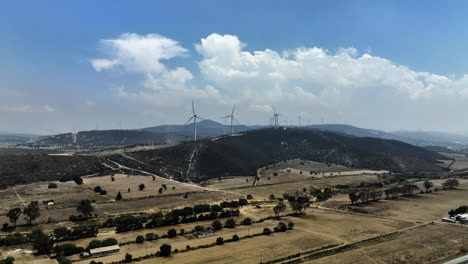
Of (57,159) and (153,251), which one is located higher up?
(57,159)

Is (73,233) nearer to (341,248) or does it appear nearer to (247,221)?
(247,221)

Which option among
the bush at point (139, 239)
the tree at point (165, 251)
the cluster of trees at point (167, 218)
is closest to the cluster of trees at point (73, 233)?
the cluster of trees at point (167, 218)

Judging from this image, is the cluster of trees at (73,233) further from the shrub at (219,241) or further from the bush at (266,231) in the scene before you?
the bush at (266,231)

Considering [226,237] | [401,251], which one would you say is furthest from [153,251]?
[401,251]

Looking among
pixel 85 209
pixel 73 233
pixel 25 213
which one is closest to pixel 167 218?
pixel 73 233

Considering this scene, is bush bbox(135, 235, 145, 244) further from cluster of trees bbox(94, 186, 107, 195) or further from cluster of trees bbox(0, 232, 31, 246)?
cluster of trees bbox(94, 186, 107, 195)

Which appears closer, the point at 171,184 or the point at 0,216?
the point at 0,216

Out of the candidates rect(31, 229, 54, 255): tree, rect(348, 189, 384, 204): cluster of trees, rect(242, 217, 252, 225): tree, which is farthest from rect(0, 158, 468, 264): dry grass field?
rect(348, 189, 384, 204): cluster of trees

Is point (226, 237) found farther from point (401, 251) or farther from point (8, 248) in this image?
point (8, 248)
